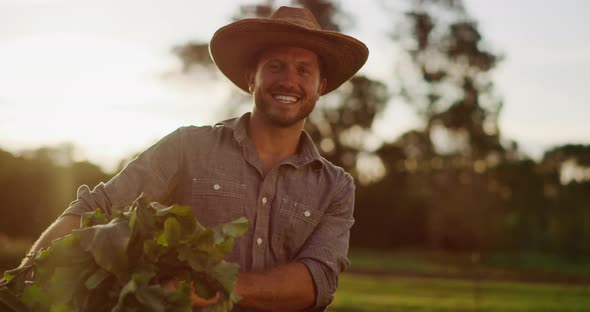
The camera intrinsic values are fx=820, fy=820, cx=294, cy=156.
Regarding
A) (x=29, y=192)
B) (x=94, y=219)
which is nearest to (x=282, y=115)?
(x=94, y=219)

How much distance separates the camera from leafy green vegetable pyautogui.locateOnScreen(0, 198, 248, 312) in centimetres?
232

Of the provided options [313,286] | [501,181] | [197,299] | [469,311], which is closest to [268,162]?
[313,286]

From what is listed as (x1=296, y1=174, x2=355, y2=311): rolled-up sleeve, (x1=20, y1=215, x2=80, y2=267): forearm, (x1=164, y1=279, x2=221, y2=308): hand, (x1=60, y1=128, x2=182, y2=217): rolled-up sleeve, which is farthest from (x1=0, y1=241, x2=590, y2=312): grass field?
(x1=164, y1=279, x2=221, y2=308): hand

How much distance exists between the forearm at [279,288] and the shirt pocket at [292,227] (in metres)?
0.32

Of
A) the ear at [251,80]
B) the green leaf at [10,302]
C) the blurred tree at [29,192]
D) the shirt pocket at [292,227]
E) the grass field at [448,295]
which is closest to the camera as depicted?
the green leaf at [10,302]

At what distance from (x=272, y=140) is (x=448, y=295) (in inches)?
702

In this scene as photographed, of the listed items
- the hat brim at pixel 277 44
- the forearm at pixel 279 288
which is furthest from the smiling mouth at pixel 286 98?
the forearm at pixel 279 288

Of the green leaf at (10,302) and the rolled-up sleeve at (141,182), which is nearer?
the green leaf at (10,302)

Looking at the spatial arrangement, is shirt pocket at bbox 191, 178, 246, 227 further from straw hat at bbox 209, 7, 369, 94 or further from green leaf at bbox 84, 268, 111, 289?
green leaf at bbox 84, 268, 111, 289

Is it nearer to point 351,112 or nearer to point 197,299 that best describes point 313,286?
point 197,299

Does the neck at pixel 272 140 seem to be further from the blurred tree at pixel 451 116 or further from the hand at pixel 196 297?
the blurred tree at pixel 451 116

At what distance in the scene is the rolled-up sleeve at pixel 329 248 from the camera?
371cm

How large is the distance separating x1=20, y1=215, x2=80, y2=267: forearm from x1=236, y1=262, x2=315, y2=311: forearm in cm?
73

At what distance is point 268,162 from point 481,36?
1494 inches
